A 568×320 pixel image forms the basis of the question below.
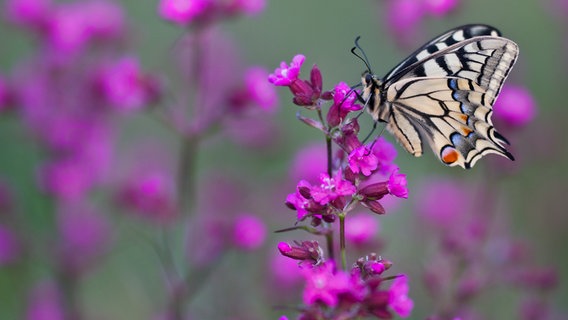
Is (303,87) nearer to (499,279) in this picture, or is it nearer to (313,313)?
(313,313)

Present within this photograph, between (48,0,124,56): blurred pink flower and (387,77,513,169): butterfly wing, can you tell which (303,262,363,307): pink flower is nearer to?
(387,77,513,169): butterfly wing

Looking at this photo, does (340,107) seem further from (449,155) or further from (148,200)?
(148,200)


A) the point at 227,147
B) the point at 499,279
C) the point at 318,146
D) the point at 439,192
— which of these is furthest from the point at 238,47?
the point at 499,279

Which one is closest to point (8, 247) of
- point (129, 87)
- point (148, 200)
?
point (148, 200)

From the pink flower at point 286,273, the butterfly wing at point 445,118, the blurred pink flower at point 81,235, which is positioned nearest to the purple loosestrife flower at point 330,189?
the butterfly wing at point 445,118

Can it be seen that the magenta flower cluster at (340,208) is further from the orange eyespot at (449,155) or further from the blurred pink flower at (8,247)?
the blurred pink flower at (8,247)

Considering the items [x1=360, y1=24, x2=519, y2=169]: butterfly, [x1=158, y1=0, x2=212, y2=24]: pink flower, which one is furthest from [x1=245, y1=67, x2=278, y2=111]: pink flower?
[x1=360, y1=24, x2=519, y2=169]: butterfly
